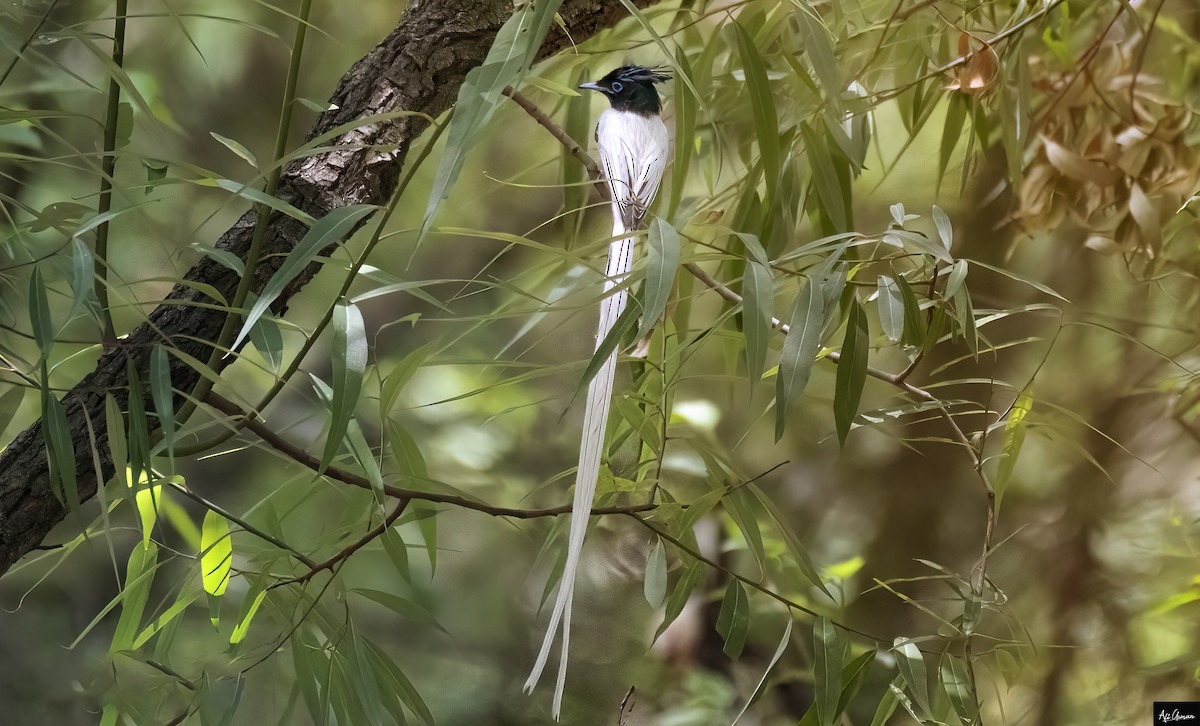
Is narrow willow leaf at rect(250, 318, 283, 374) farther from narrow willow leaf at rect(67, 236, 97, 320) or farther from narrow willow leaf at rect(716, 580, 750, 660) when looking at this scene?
narrow willow leaf at rect(716, 580, 750, 660)

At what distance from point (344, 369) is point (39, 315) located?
0.37 feet

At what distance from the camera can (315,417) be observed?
661 millimetres

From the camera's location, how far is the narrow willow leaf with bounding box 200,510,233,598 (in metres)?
0.44

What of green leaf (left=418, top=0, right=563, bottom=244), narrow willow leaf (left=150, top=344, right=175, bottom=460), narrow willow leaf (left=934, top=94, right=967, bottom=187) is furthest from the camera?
narrow willow leaf (left=934, top=94, right=967, bottom=187)

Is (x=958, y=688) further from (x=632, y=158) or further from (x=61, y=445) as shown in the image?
(x=61, y=445)

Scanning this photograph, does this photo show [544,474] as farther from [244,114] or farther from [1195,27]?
[1195,27]

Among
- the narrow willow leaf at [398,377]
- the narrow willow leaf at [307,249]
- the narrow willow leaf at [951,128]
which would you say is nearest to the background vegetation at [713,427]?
the narrow willow leaf at [951,128]

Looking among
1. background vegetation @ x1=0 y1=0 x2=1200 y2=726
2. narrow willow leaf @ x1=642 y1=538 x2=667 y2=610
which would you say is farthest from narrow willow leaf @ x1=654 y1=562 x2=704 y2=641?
background vegetation @ x1=0 y1=0 x2=1200 y2=726

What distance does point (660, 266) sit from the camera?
285mm

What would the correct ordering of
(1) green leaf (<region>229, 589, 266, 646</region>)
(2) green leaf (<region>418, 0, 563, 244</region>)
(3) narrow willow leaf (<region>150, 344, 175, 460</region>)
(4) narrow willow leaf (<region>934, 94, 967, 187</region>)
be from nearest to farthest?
1. (2) green leaf (<region>418, 0, 563, 244</region>)
2. (3) narrow willow leaf (<region>150, 344, 175, 460</region>)
3. (1) green leaf (<region>229, 589, 266, 646</region>)
4. (4) narrow willow leaf (<region>934, 94, 967, 187</region>)

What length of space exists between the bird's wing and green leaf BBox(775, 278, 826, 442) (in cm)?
17

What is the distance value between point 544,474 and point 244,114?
38 centimetres

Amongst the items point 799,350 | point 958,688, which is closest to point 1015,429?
point 958,688

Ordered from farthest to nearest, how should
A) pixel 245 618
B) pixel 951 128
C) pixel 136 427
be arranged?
pixel 951 128 < pixel 245 618 < pixel 136 427
